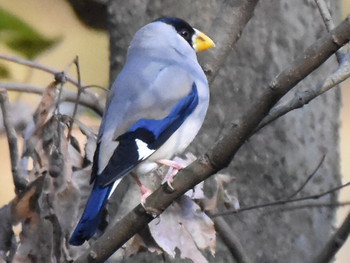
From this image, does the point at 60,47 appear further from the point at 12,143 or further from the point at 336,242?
the point at 336,242

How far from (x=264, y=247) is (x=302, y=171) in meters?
0.26

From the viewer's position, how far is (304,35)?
3.21 m

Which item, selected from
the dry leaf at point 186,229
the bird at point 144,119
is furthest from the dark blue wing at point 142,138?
the dry leaf at point 186,229

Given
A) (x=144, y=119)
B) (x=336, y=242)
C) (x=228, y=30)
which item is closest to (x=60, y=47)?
(x=228, y=30)

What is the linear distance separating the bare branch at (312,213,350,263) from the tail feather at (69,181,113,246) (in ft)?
1.72

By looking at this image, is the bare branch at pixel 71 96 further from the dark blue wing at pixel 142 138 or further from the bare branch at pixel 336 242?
the bare branch at pixel 336 242

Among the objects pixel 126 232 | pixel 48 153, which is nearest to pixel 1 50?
pixel 48 153

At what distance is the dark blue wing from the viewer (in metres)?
2.27

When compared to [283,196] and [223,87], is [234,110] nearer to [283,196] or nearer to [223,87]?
[223,87]

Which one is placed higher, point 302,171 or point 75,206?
point 75,206

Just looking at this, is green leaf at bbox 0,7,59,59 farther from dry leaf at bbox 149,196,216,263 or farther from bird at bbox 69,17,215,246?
dry leaf at bbox 149,196,216,263

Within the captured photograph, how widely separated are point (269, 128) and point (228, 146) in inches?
47.0

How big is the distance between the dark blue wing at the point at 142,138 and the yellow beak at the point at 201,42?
266 millimetres

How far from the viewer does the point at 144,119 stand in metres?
2.41
